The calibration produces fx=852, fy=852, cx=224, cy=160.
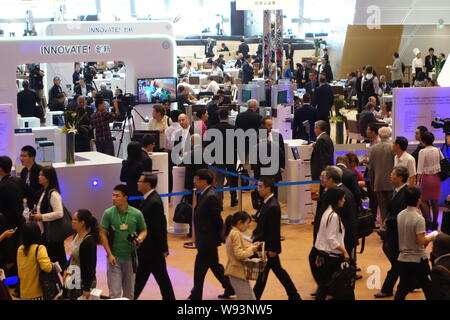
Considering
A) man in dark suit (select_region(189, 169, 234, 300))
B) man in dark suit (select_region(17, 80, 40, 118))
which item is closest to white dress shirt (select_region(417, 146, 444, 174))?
man in dark suit (select_region(189, 169, 234, 300))

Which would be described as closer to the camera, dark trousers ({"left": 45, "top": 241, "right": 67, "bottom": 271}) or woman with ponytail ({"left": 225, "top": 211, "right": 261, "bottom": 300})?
woman with ponytail ({"left": 225, "top": 211, "right": 261, "bottom": 300})

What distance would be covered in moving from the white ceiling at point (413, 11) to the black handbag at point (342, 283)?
18707 millimetres

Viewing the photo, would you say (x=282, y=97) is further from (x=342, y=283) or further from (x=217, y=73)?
(x=342, y=283)

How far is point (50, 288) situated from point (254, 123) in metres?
6.20

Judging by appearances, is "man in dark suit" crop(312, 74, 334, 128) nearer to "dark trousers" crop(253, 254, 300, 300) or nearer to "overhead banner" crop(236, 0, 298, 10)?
"overhead banner" crop(236, 0, 298, 10)

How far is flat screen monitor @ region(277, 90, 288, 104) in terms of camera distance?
15.7 meters

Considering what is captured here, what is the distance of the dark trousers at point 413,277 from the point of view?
6.90 metres

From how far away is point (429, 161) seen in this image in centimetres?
1020

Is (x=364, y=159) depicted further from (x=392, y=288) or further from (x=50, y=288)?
(x=50, y=288)

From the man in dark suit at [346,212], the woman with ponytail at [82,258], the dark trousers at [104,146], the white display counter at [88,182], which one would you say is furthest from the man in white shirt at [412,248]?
the dark trousers at [104,146]

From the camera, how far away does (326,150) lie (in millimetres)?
10352

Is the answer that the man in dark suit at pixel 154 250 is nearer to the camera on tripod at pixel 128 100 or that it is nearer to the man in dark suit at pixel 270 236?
the man in dark suit at pixel 270 236

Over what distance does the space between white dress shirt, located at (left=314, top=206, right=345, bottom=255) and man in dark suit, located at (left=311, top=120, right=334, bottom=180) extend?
3234 mm

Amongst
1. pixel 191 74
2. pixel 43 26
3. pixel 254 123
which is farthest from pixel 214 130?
pixel 191 74
